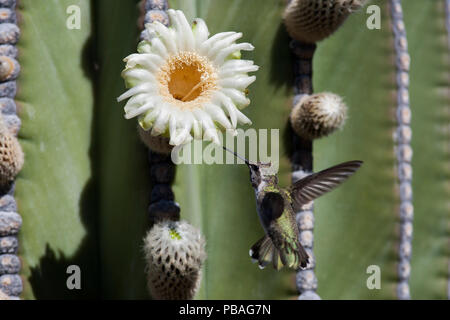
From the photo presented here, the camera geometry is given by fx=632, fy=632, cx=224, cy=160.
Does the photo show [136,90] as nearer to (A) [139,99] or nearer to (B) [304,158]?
(A) [139,99]

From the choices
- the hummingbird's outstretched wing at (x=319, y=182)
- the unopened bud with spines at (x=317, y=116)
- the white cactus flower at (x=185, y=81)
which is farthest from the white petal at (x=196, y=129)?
the unopened bud with spines at (x=317, y=116)

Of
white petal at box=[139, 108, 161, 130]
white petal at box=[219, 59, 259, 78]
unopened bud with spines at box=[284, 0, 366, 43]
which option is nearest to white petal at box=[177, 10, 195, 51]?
white petal at box=[219, 59, 259, 78]

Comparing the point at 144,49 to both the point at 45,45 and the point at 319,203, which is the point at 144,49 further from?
the point at 319,203

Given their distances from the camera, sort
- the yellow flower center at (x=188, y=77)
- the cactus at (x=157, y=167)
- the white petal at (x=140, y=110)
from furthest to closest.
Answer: the cactus at (x=157, y=167), the yellow flower center at (x=188, y=77), the white petal at (x=140, y=110)

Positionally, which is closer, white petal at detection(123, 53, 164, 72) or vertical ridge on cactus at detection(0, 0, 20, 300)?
white petal at detection(123, 53, 164, 72)

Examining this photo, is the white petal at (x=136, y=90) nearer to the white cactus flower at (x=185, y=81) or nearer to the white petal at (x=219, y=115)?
the white cactus flower at (x=185, y=81)

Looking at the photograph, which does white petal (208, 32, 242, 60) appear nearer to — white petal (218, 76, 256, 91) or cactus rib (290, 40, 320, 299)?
white petal (218, 76, 256, 91)

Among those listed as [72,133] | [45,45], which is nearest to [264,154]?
[72,133]
